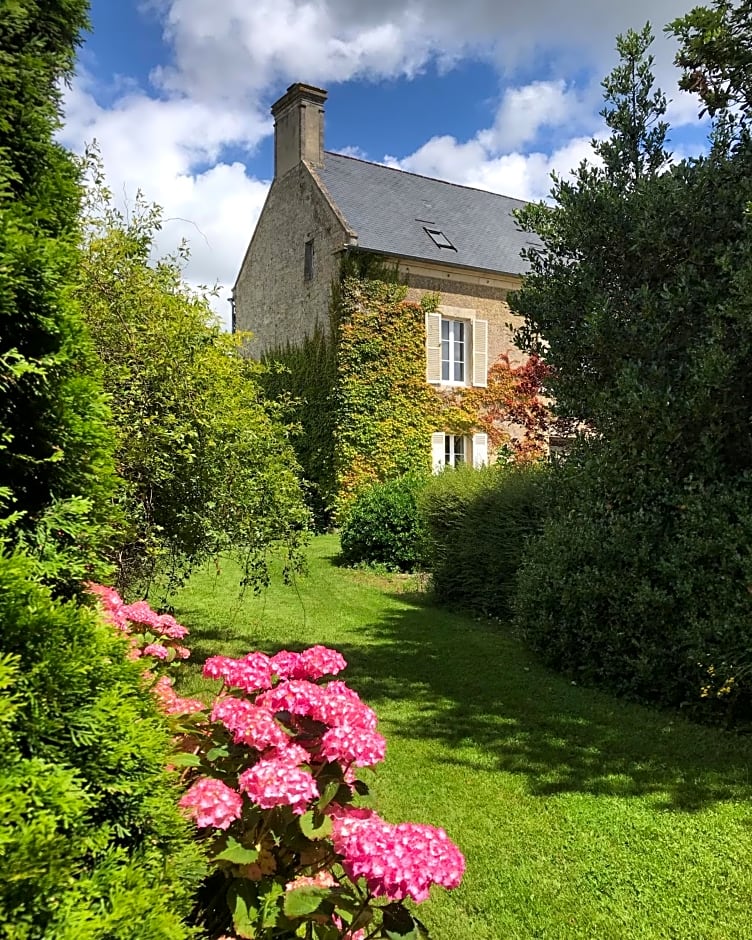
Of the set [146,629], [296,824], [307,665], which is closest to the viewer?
[296,824]

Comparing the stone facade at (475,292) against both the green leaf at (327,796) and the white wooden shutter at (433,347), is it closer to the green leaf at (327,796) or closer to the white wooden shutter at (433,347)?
the white wooden shutter at (433,347)

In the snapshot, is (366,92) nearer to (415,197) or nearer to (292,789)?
(415,197)

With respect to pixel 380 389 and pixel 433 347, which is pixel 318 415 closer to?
pixel 380 389

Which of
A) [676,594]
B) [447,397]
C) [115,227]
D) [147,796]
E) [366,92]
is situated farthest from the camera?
[447,397]

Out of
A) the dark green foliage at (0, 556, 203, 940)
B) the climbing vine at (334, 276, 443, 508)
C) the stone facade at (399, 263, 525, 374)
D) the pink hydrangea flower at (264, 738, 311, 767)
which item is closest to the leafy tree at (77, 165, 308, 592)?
the pink hydrangea flower at (264, 738, 311, 767)

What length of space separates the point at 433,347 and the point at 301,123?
678 centimetres

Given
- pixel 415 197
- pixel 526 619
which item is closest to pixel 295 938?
pixel 526 619

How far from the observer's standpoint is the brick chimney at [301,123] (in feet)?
56.1

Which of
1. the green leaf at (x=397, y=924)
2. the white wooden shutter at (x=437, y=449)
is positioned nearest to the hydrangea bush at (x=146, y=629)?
the green leaf at (x=397, y=924)

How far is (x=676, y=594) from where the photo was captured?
5.34 meters

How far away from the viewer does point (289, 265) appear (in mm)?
18094

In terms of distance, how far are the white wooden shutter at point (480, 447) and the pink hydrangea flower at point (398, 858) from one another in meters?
15.7

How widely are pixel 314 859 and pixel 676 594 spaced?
425cm

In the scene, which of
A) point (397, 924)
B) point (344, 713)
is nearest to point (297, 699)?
point (344, 713)
